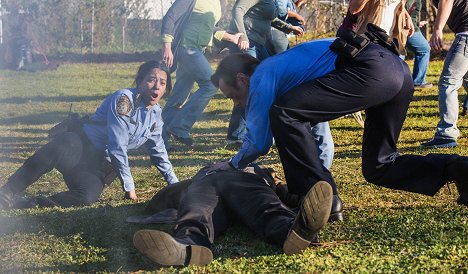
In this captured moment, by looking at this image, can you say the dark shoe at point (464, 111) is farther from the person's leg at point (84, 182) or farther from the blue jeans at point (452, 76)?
the person's leg at point (84, 182)

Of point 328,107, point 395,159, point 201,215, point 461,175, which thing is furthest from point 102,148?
point 461,175

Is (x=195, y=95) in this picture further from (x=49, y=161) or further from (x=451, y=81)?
(x=49, y=161)

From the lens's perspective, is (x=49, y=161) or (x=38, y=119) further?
(x=38, y=119)

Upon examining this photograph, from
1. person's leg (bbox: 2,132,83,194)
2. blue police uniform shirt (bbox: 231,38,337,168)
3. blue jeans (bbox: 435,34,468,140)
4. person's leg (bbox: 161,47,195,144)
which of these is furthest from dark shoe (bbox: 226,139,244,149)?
blue police uniform shirt (bbox: 231,38,337,168)

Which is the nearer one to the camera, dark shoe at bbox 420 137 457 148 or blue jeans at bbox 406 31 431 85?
dark shoe at bbox 420 137 457 148

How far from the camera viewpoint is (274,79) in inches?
187

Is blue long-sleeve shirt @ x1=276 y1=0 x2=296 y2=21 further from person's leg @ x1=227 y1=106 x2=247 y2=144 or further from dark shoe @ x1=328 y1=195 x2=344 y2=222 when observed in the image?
dark shoe @ x1=328 y1=195 x2=344 y2=222

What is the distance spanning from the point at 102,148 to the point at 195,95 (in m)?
2.86

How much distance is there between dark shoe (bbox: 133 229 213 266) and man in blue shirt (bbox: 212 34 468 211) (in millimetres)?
883

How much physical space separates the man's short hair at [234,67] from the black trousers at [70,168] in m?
1.46

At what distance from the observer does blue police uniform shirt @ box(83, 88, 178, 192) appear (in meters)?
6.07

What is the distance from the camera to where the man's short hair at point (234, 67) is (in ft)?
16.7

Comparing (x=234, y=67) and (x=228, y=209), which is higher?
(x=234, y=67)

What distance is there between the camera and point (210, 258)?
4.25 m
